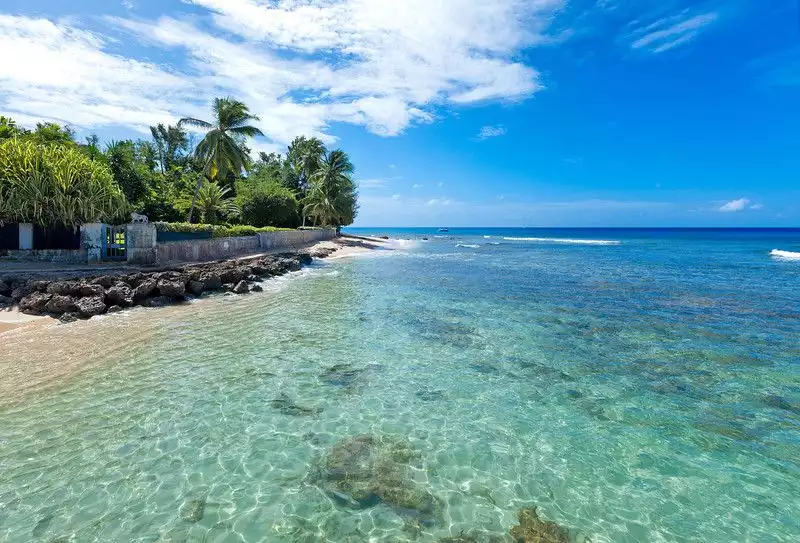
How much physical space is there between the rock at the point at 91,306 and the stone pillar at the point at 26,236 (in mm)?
8646

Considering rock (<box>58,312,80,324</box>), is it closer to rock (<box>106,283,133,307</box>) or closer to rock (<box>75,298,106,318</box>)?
rock (<box>75,298,106,318</box>)

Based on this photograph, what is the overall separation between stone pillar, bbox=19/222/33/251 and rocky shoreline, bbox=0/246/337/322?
429cm

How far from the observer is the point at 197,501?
4.82 meters

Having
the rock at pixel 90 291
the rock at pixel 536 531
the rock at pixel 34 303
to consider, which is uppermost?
the rock at pixel 90 291

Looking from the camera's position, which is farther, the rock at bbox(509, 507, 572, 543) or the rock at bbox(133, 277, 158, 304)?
the rock at bbox(133, 277, 158, 304)

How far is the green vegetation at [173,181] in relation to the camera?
61.9 ft

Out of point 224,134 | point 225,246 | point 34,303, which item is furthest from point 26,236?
point 224,134

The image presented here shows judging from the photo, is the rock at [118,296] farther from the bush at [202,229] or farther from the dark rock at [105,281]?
the bush at [202,229]

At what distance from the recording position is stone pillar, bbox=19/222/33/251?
61.6 feet

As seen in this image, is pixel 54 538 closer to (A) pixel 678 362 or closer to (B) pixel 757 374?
(A) pixel 678 362

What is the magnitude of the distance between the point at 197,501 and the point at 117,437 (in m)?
2.24

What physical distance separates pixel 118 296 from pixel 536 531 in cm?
1541

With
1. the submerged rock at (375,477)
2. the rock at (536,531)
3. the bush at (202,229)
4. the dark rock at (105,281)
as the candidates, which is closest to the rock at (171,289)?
the dark rock at (105,281)

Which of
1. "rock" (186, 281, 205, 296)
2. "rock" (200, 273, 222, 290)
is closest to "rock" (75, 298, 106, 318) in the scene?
"rock" (186, 281, 205, 296)
